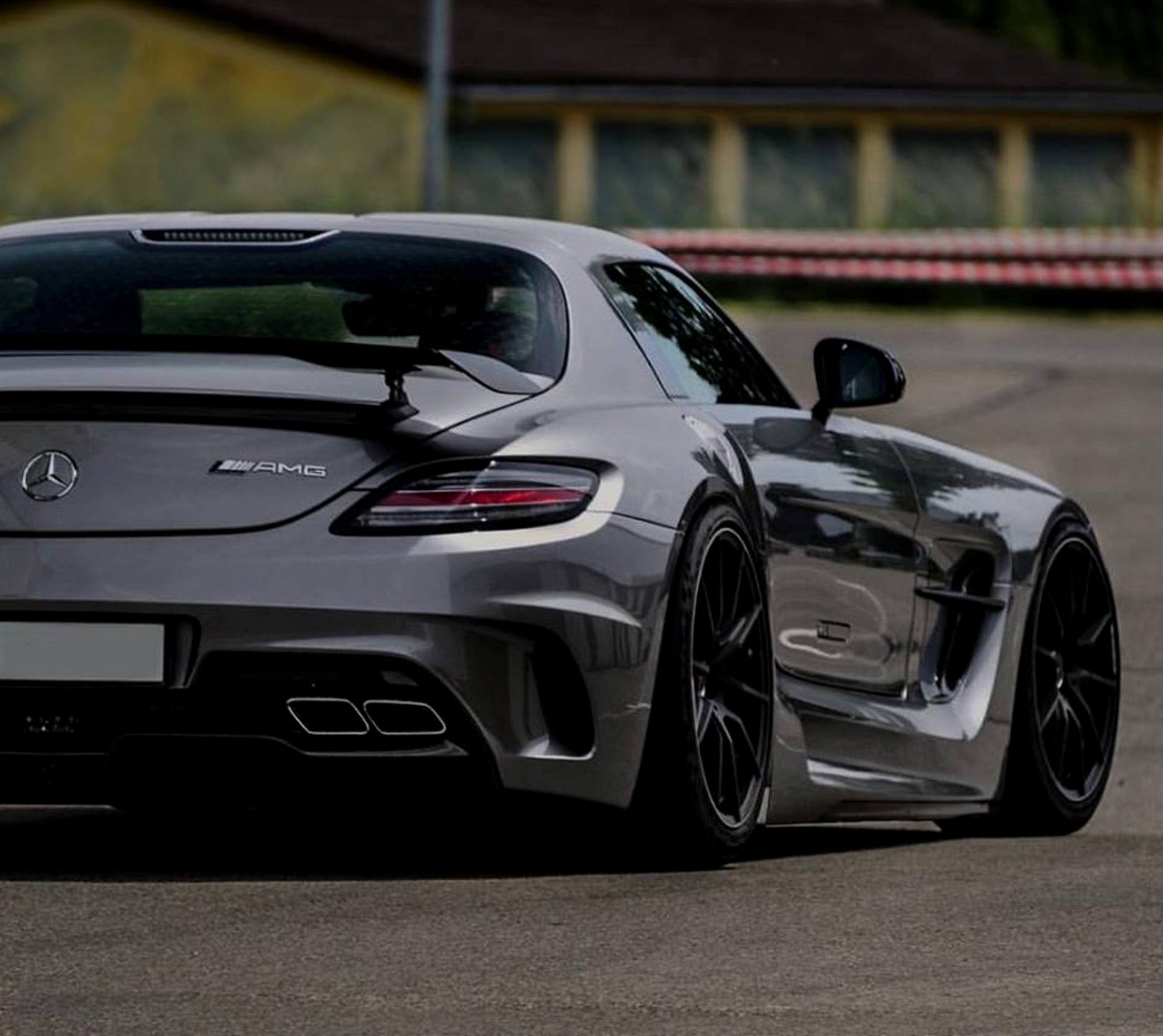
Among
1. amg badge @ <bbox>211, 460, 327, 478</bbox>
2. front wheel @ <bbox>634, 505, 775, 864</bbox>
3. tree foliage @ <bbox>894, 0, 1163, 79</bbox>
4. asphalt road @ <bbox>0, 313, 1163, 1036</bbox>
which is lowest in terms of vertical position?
asphalt road @ <bbox>0, 313, 1163, 1036</bbox>

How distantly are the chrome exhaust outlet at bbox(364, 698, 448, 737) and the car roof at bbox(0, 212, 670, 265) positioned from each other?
1.22m

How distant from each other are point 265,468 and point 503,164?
38865mm

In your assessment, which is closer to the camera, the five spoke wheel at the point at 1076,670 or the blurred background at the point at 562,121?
the five spoke wheel at the point at 1076,670

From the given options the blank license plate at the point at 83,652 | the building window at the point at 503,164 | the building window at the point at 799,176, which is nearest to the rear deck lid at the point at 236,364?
the blank license plate at the point at 83,652

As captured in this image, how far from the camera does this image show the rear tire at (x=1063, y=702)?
823 centimetres

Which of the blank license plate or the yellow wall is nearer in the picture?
the blank license plate

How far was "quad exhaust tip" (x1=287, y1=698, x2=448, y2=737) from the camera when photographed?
6.24 m

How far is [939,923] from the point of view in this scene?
601 centimetres

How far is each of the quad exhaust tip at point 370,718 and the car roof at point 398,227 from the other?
1223 millimetres

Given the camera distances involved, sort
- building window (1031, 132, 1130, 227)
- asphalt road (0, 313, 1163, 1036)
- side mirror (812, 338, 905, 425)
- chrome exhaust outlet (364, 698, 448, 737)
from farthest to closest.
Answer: building window (1031, 132, 1130, 227), side mirror (812, 338, 905, 425), chrome exhaust outlet (364, 698, 448, 737), asphalt road (0, 313, 1163, 1036)

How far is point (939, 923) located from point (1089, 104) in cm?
3984

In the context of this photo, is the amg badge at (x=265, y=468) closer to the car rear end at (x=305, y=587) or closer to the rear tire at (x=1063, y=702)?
the car rear end at (x=305, y=587)

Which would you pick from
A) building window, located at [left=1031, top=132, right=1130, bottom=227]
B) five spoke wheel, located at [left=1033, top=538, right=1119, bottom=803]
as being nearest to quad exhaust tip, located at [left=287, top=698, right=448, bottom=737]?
five spoke wheel, located at [left=1033, top=538, right=1119, bottom=803]

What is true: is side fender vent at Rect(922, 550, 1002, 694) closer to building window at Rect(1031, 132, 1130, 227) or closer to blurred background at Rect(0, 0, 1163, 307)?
blurred background at Rect(0, 0, 1163, 307)
